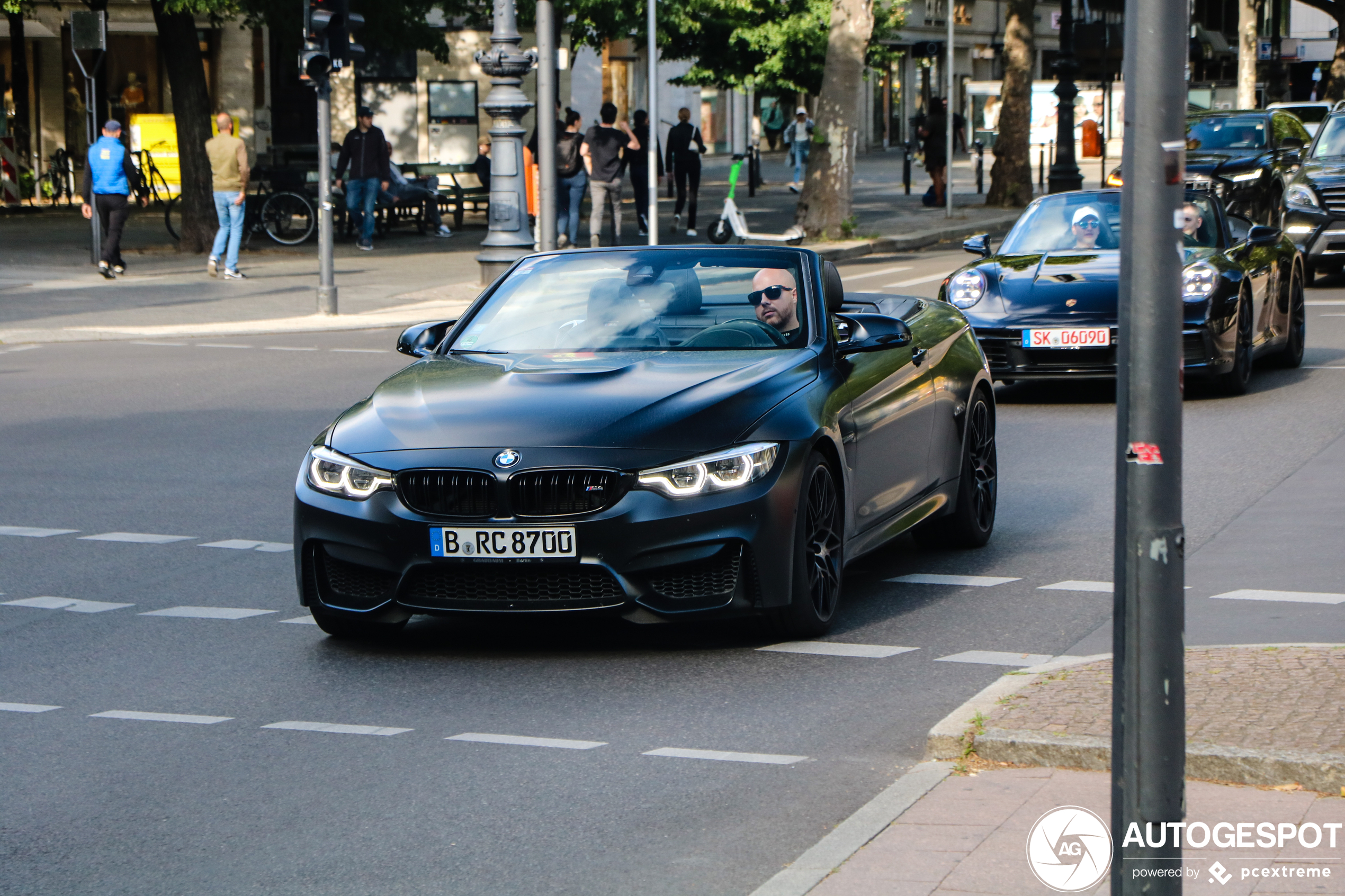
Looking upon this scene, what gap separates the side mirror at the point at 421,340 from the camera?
26.7 feet

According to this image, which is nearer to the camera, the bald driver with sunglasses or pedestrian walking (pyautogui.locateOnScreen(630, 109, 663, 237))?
the bald driver with sunglasses

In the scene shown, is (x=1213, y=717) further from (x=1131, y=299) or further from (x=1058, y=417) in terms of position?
(x=1058, y=417)

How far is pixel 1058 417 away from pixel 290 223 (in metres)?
20.0

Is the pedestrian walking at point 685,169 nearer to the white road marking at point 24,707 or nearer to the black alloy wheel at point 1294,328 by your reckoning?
the black alloy wheel at point 1294,328

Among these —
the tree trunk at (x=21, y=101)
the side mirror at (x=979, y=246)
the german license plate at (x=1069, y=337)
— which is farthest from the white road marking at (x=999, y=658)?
the tree trunk at (x=21, y=101)

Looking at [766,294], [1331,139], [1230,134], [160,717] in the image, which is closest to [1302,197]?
[1331,139]

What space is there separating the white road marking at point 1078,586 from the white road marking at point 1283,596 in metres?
0.47

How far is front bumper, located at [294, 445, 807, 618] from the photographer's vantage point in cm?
644

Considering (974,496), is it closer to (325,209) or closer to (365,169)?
(325,209)

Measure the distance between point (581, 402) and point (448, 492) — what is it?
0.59 m

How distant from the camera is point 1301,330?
1549 cm

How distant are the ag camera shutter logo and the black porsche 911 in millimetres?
8155

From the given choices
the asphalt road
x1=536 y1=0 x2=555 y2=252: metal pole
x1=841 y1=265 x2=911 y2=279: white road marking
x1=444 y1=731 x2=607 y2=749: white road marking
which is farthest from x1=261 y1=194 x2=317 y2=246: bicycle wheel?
x1=444 y1=731 x2=607 y2=749: white road marking

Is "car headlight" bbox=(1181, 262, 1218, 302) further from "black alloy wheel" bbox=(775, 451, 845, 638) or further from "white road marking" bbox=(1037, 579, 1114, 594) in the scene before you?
"black alloy wheel" bbox=(775, 451, 845, 638)
